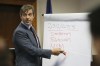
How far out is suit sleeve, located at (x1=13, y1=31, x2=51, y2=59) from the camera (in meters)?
2.07

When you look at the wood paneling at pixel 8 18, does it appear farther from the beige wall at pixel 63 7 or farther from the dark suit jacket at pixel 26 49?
the dark suit jacket at pixel 26 49

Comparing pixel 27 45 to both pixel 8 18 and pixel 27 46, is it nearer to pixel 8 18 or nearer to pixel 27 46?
pixel 27 46

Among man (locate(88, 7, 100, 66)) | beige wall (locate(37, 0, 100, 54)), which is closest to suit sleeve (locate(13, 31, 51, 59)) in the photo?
man (locate(88, 7, 100, 66))

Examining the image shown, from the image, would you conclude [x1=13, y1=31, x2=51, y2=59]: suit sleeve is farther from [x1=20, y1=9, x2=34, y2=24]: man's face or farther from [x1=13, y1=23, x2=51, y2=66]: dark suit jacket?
[x1=20, y1=9, x2=34, y2=24]: man's face

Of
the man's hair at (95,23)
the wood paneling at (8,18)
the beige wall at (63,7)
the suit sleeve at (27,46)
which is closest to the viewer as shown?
the man's hair at (95,23)

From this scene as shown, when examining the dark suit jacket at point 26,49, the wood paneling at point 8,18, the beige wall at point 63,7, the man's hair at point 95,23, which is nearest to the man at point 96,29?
the man's hair at point 95,23

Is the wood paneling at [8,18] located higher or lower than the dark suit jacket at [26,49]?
higher

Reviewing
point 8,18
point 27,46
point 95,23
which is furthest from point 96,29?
point 8,18

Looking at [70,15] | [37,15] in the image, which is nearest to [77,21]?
[70,15]

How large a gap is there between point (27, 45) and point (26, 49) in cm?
4

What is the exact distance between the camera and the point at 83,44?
85.5 inches

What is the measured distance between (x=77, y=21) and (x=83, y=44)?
27 cm

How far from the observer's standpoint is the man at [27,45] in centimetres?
209

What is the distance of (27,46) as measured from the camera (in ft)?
6.84
